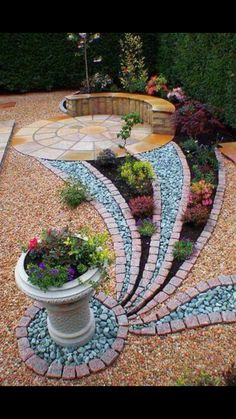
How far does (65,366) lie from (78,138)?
529 centimetres

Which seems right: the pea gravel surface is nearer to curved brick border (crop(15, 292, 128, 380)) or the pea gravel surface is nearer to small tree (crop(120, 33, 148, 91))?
curved brick border (crop(15, 292, 128, 380))

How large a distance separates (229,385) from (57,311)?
139 centimetres

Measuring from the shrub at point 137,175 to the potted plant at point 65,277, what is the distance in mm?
2103

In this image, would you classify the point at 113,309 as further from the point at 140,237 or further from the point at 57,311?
the point at 140,237

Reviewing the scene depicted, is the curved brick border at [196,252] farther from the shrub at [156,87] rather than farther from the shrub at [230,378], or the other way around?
the shrub at [156,87]

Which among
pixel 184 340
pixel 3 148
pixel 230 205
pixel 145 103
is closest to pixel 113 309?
pixel 184 340

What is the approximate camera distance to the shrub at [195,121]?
661cm

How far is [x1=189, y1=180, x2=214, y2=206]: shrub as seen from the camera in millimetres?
4902

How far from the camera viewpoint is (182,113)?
23.2 feet

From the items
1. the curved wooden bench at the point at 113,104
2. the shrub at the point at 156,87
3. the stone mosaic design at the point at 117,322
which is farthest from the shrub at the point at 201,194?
the shrub at the point at 156,87

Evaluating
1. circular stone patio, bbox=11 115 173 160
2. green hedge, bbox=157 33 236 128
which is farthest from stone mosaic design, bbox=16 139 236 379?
green hedge, bbox=157 33 236 128

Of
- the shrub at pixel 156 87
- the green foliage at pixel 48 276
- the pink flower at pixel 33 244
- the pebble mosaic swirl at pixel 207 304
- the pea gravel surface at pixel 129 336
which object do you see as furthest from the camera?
the shrub at pixel 156 87

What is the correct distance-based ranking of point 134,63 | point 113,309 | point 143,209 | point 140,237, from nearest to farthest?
point 113,309 → point 140,237 → point 143,209 → point 134,63

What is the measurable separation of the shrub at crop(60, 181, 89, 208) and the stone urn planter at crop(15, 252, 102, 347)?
6.80 feet
